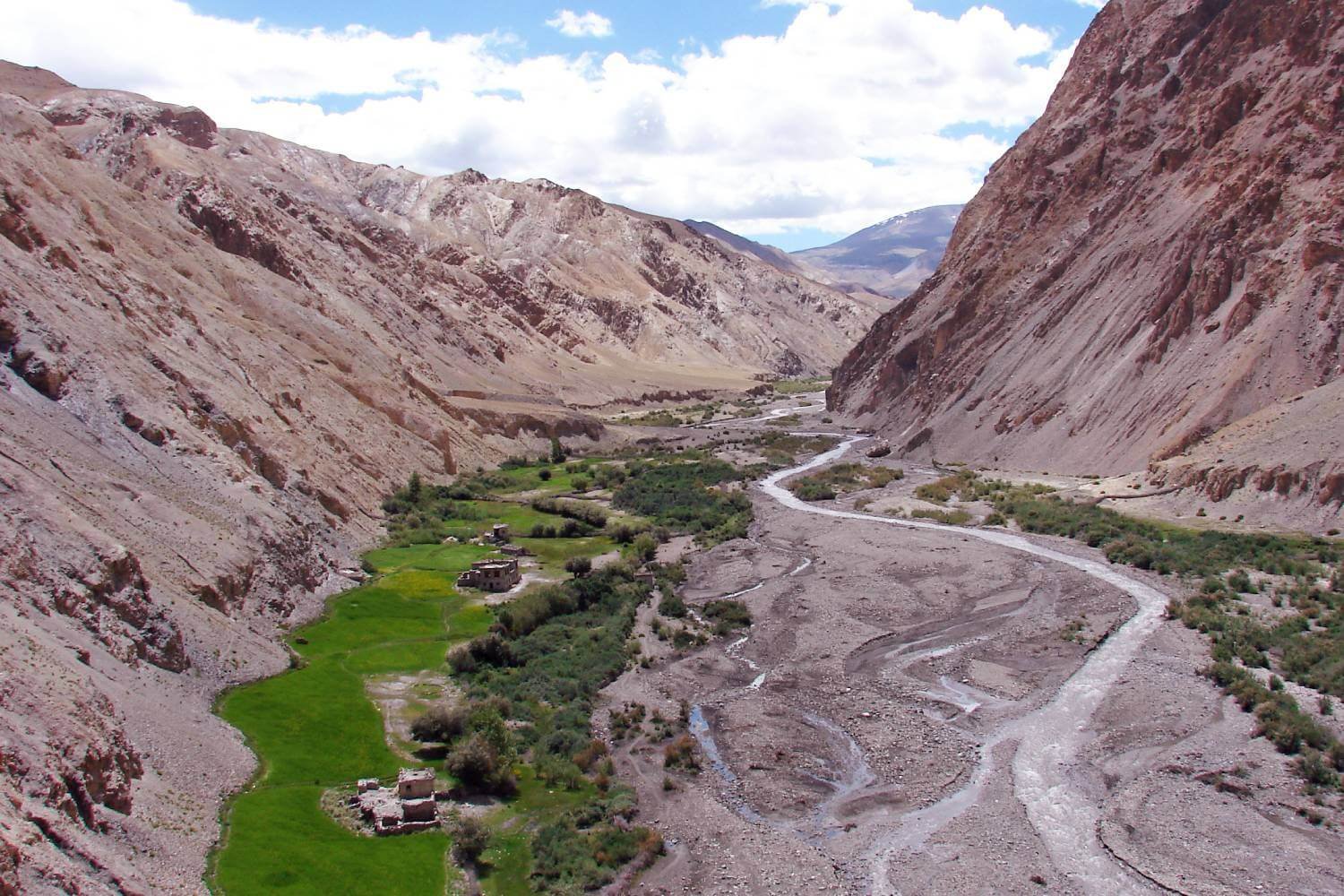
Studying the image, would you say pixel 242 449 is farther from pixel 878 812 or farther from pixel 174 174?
pixel 174 174

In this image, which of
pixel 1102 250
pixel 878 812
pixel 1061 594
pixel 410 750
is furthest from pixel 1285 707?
pixel 1102 250

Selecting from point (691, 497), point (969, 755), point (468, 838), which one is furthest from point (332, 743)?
point (691, 497)

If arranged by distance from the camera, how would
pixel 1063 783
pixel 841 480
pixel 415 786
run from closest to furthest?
pixel 415 786 < pixel 1063 783 < pixel 841 480

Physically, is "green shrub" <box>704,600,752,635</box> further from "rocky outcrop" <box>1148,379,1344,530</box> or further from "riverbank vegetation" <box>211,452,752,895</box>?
"rocky outcrop" <box>1148,379,1344,530</box>

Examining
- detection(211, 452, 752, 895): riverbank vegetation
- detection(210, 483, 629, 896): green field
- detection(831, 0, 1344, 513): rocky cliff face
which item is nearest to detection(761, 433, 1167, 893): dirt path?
detection(211, 452, 752, 895): riverbank vegetation

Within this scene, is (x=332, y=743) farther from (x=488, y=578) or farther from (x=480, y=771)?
(x=488, y=578)

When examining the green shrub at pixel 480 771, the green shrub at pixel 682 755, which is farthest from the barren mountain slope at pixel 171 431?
the green shrub at pixel 682 755

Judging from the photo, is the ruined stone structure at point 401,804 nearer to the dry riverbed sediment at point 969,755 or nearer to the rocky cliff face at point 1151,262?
the dry riverbed sediment at point 969,755
